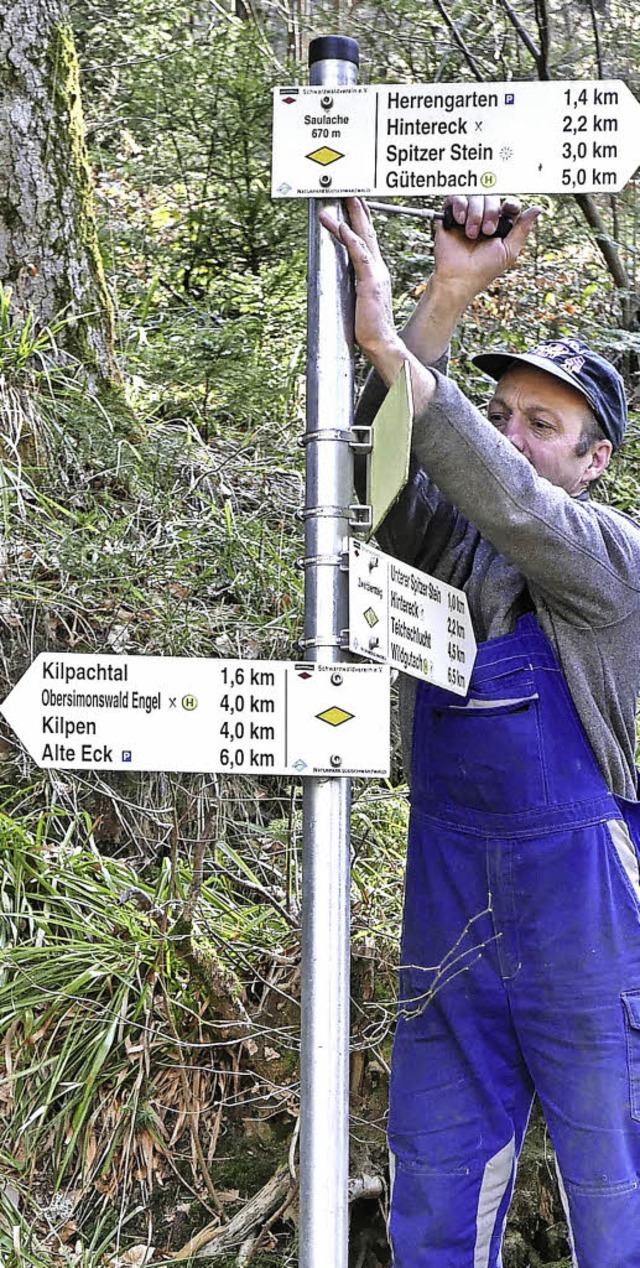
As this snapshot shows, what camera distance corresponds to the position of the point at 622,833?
2.36 metres

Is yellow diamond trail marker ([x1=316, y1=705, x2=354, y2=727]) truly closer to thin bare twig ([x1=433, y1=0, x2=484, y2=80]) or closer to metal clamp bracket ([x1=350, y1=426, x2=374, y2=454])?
metal clamp bracket ([x1=350, y1=426, x2=374, y2=454])

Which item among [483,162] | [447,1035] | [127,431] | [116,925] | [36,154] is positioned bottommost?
[447,1035]

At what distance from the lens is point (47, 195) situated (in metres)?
4.83

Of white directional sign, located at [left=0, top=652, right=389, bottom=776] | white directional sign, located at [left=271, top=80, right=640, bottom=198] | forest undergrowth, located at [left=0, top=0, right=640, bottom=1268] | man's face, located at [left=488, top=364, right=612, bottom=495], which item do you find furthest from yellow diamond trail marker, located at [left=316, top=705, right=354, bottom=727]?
forest undergrowth, located at [left=0, top=0, right=640, bottom=1268]

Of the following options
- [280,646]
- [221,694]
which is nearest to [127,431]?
[280,646]

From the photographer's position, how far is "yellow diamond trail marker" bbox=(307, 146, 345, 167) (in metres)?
1.99

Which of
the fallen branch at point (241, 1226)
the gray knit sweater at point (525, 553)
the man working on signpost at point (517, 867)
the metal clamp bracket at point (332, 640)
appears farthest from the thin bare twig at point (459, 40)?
the fallen branch at point (241, 1226)

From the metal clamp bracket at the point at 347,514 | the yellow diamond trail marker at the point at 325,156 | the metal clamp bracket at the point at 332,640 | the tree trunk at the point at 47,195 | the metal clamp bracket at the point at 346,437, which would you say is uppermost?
the tree trunk at the point at 47,195

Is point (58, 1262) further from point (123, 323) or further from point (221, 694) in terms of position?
point (123, 323)

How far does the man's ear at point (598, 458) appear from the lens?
264cm

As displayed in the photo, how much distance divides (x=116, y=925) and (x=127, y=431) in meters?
1.90

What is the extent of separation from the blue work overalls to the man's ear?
0.40 meters

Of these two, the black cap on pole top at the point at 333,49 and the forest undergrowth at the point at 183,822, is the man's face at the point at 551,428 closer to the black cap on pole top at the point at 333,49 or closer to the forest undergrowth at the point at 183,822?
the black cap on pole top at the point at 333,49

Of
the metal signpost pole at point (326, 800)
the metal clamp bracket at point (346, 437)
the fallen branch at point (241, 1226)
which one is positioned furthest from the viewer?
the fallen branch at point (241, 1226)
